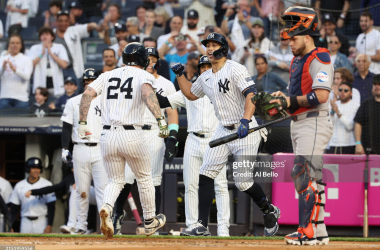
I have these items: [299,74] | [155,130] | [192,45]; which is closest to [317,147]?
[299,74]

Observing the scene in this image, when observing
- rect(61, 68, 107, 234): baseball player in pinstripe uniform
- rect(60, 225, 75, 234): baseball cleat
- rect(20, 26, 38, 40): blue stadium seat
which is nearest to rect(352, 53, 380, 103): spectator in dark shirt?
rect(61, 68, 107, 234): baseball player in pinstripe uniform

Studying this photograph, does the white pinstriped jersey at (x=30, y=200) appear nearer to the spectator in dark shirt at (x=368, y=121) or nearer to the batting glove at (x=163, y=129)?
the batting glove at (x=163, y=129)

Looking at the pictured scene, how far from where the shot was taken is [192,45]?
9938 mm

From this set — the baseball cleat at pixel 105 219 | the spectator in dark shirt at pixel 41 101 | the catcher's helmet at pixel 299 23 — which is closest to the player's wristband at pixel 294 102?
the catcher's helmet at pixel 299 23

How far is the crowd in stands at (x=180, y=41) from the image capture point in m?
9.05

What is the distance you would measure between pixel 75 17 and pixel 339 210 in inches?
247

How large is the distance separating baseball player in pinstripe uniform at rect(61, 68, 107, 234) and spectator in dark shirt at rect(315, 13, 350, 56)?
3994 millimetres

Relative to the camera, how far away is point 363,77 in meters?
8.92

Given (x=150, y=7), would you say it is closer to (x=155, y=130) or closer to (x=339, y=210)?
(x=155, y=130)

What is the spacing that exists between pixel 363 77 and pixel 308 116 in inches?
179

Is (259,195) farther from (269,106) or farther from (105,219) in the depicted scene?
(105,219)

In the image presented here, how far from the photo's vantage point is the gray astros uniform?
5.55 metres

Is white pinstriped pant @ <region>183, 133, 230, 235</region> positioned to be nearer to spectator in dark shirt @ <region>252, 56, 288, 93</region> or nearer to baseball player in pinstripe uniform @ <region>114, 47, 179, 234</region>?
baseball player in pinstripe uniform @ <region>114, 47, 179, 234</region>

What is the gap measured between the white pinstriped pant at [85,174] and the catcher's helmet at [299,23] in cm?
366
